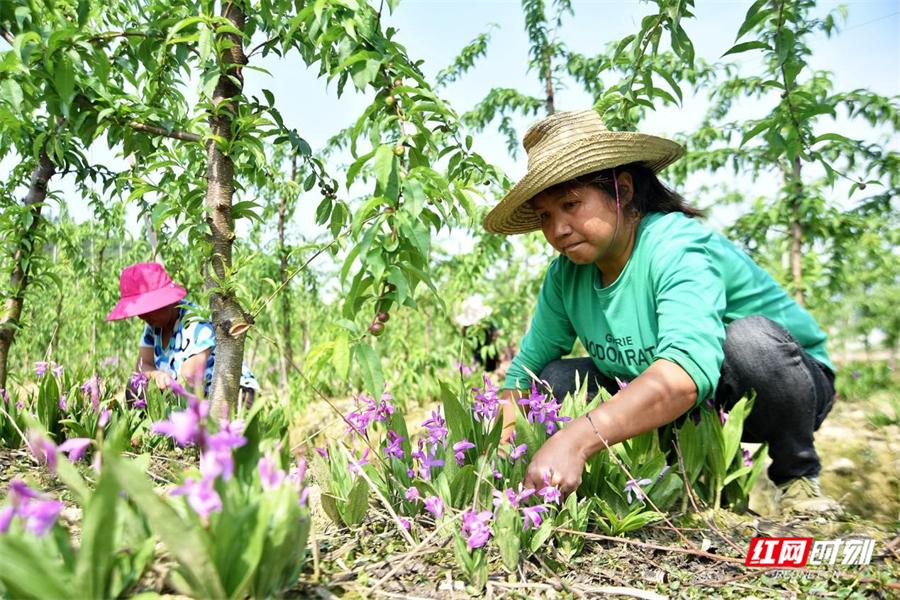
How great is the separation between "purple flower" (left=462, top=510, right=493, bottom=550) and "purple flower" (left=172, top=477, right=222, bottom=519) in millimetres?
554

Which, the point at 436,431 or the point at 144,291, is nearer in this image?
the point at 436,431

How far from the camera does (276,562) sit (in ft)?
2.78

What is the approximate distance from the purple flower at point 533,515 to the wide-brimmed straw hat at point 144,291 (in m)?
2.44

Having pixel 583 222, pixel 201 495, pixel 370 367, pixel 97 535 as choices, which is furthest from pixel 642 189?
pixel 97 535

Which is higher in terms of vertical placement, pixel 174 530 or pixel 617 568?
pixel 174 530

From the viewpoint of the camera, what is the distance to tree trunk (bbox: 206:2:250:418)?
1703mm

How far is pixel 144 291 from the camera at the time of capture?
3.13 metres

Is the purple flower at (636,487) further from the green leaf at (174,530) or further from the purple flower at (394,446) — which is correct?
the green leaf at (174,530)

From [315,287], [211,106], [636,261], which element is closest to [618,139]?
[636,261]

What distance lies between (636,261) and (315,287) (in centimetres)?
444

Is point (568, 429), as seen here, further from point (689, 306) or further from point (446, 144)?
point (446, 144)

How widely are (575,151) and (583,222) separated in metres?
0.23

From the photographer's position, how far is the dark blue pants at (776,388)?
1.96m

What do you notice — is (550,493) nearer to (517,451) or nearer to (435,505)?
(517,451)
